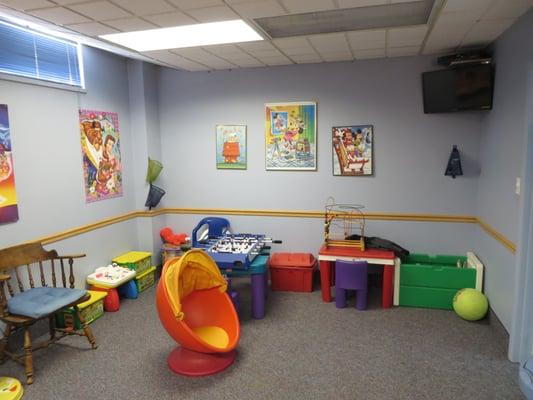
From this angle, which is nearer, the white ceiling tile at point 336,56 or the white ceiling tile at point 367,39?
the white ceiling tile at point 367,39

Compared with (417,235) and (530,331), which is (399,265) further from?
(530,331)

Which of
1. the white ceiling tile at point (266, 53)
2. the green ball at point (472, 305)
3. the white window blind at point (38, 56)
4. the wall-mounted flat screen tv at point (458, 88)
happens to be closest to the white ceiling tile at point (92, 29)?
the white window blind at point (38, 56)

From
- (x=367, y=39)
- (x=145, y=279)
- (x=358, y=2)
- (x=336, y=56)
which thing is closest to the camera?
(x=358, y=2)

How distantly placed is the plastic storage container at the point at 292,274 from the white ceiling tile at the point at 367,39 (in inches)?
91.9

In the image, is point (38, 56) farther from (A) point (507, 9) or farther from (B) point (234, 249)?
(A) point (507, 9)

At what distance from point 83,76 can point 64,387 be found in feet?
9.54

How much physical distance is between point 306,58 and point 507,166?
7.24 feet

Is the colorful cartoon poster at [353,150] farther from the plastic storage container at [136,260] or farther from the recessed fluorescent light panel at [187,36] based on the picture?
the plastic storage container at [136,260]

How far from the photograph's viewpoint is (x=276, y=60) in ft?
13.5

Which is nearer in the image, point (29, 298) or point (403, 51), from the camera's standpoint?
point (29, 298)

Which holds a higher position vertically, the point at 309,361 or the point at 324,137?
the point at 324,137

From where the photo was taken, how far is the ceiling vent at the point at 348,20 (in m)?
2.79

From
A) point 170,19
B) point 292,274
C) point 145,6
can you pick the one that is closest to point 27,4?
point 145,6

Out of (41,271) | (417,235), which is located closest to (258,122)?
(417,235)
